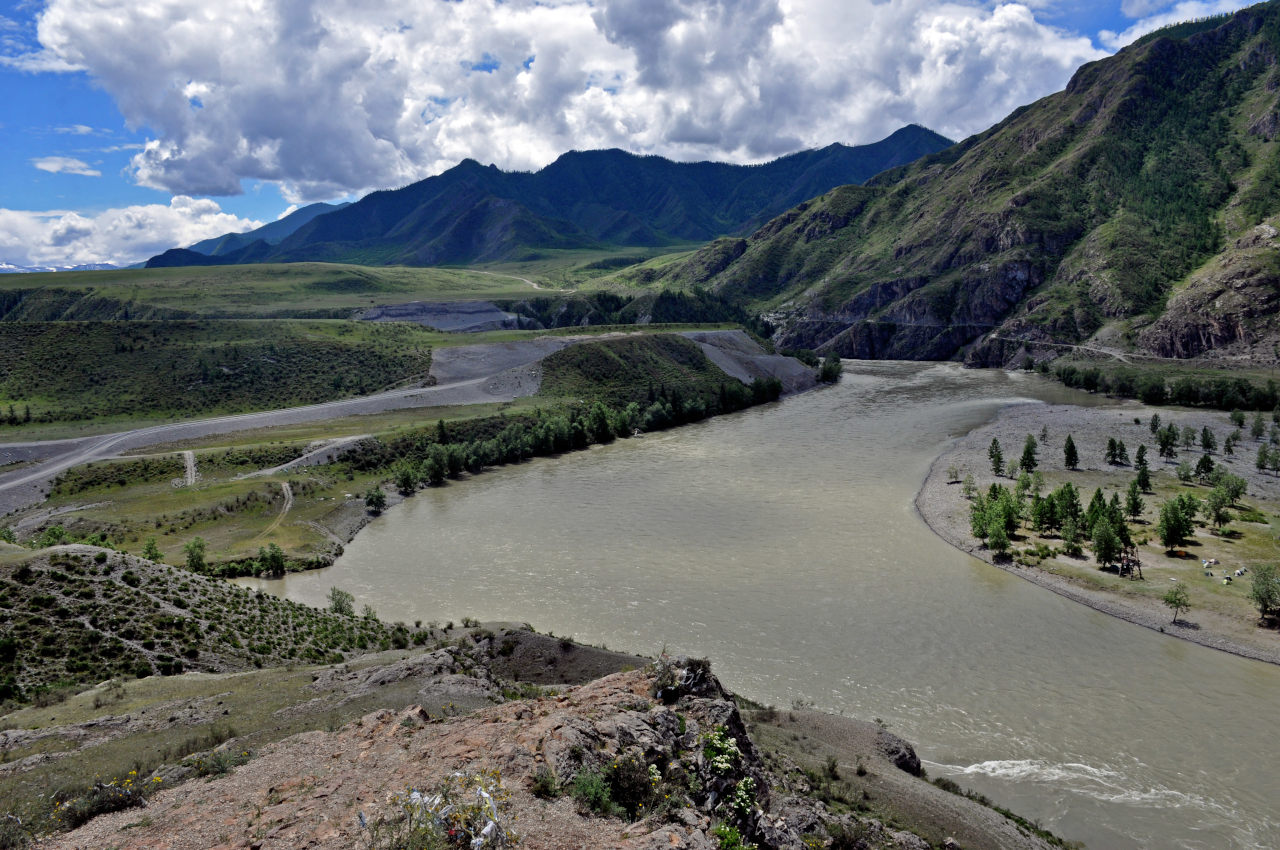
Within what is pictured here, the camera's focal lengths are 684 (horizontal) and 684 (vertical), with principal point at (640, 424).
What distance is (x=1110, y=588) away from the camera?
4719 cm

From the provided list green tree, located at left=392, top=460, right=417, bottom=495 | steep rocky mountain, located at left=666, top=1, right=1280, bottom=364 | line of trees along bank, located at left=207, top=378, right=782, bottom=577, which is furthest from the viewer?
steep rocky mountain, located at left=666, top=1, right=1280, bottom=364

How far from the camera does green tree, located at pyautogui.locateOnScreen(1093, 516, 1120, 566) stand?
4962cm

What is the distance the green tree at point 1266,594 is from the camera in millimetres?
41438

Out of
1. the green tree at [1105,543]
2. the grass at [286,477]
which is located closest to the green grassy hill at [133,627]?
the grass at [286,477]

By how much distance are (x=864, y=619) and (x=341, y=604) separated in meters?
33.3

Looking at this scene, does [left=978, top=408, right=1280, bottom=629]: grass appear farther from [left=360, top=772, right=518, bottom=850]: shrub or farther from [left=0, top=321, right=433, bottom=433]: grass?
[left=0, top=321, right=433, bottom=433]: grass

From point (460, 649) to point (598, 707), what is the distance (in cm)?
1464

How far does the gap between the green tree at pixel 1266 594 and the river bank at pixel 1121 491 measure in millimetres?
906

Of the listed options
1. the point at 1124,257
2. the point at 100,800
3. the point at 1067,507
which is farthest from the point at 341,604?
the point at 1124,257

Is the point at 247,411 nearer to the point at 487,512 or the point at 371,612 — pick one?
the point at 487,512

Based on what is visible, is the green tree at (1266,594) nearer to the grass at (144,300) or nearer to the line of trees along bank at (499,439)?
the line of trees along bank at (499,439)

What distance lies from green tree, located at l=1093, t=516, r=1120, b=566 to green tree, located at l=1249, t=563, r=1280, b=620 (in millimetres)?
8037

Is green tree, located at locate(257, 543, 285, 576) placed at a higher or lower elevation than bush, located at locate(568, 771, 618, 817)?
lower

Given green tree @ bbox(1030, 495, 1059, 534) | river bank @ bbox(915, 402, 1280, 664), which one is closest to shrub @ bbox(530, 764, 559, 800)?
river bank @ bbox(915, 402, 1280, 664)
